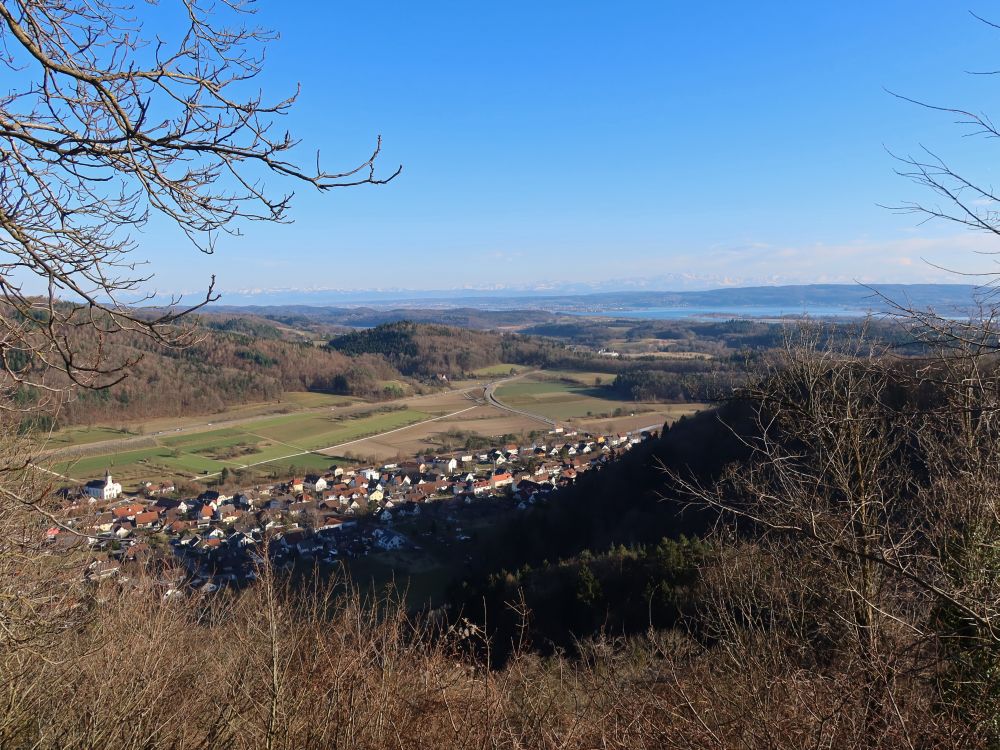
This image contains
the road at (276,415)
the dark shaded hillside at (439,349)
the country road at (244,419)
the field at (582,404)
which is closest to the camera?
the country road at (244,419)

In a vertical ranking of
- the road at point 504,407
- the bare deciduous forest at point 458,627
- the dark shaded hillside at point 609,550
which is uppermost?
the bare deciduous forest at point 458,627

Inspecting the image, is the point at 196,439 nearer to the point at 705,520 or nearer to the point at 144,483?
the point at 144,483

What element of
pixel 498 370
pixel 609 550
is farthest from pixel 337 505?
pixel 498 370

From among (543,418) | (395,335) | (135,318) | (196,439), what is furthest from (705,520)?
(395,335)

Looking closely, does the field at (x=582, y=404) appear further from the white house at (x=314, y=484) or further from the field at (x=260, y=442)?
the white house at (x=314, y=484)

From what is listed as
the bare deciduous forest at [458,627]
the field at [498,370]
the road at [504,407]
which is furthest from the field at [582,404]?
the bare deciduous forest at [458,627]

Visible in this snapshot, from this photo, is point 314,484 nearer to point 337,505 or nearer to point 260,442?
point 337,505

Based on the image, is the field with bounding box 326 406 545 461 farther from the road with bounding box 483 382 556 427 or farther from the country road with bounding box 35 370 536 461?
the country road with bounding box 35 370 536 461

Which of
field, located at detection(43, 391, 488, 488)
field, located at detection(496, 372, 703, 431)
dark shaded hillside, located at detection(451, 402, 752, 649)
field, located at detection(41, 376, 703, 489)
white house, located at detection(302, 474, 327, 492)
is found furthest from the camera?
field, located at detection(496, 372, 703, 431)

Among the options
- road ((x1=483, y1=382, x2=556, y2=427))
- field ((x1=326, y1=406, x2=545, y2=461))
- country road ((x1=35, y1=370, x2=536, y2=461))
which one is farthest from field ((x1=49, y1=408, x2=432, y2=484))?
road ((x1=483, y1=382, x2=556, y2=427))
